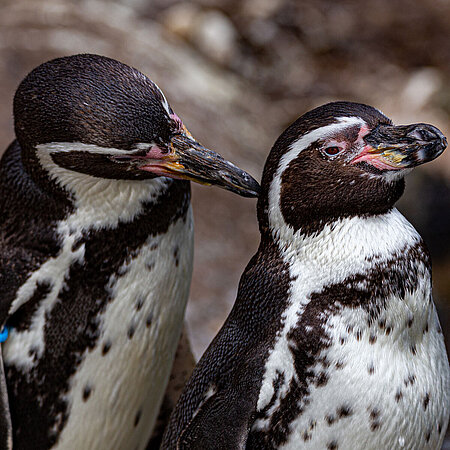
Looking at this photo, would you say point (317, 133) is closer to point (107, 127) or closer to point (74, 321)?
point (107, 127)

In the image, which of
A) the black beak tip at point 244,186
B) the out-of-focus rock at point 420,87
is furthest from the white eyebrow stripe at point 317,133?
the out-of-focus rock at point 420,87

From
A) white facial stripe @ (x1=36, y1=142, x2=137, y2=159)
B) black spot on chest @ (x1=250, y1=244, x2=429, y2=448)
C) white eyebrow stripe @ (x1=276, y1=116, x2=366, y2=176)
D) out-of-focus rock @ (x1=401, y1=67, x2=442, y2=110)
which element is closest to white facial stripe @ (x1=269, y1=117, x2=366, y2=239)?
white eyebrow stripe @ (x1=276, y1=116, x2=366, y2=176)

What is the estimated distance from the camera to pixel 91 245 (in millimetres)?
1729

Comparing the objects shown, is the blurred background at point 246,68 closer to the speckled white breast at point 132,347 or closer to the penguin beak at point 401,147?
the speckled white breast at point 132,347

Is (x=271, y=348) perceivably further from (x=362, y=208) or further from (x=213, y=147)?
(x=213, y=147)

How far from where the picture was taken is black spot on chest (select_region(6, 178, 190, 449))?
1749mm

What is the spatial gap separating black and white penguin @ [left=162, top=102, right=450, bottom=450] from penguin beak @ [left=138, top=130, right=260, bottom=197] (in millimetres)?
52

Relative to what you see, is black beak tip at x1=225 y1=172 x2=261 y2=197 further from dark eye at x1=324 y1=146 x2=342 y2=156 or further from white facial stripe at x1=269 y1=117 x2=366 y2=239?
dark eye at x1=324 y1=146 x2=342 y2=156

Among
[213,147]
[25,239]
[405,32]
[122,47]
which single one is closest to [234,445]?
[25,239]

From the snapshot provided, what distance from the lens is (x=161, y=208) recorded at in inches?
69.4

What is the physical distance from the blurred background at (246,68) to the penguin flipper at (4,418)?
109 cm

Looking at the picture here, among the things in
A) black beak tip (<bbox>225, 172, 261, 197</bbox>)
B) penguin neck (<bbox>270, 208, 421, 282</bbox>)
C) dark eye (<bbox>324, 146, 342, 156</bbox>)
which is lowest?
penguin neck (<bbox>270, 208, 421, 282</bbox>)

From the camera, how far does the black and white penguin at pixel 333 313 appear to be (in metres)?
1.46

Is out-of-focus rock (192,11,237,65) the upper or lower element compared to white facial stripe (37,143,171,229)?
upper
